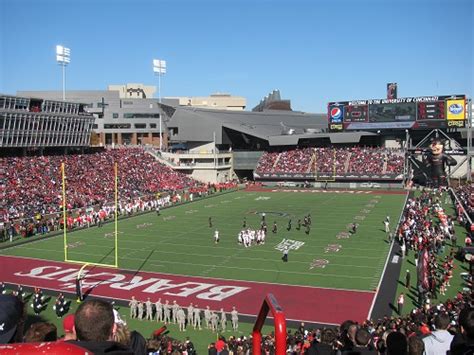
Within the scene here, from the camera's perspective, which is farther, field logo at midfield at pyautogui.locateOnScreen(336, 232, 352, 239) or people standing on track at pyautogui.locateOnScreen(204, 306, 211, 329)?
field logo at midfield at pyautogui.locateOnScreen(336, 232, 352, 239)

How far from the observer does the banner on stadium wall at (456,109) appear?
167ft

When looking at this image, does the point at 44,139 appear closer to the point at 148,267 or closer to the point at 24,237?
the point at 24,237

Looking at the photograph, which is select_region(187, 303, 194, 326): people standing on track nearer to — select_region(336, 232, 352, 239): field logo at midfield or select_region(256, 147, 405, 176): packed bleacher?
select_region(336, 232, 352, 239): field logo at midfield

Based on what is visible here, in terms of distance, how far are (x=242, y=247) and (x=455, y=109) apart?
34.9 m

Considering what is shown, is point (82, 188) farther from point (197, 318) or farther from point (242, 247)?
point (197, 318)

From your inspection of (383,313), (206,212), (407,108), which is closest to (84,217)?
(206,212)

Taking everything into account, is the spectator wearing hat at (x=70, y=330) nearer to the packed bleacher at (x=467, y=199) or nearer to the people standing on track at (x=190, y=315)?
the people standing on track at (x=190, y=315)

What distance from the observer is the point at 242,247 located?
2561cm

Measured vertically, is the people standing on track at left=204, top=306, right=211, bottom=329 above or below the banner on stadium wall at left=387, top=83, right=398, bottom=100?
below

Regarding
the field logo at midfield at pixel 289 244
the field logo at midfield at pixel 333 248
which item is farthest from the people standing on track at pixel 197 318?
the field logo at midfield at pixel 333 248

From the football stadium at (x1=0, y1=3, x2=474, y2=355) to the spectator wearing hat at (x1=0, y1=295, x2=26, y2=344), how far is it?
12mm

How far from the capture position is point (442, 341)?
443cm

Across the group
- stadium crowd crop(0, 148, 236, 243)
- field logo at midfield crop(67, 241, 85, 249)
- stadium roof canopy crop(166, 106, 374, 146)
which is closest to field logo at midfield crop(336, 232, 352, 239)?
field logo at midfield crop(67, 241, 85, 249)

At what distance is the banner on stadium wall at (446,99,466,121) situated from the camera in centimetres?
5100
